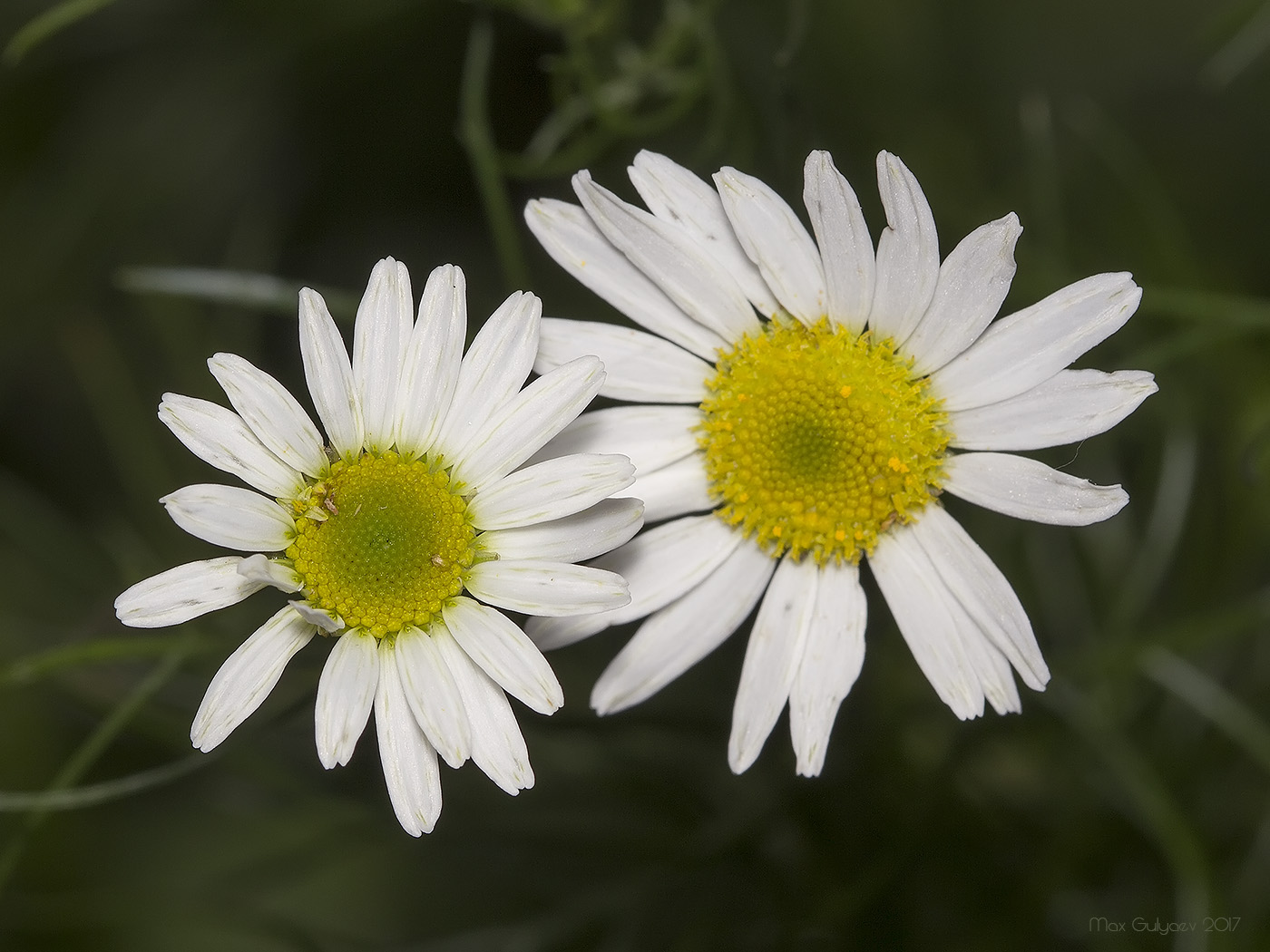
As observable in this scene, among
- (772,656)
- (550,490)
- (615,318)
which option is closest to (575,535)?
(550,490)

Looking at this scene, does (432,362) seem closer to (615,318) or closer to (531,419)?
(531,419)

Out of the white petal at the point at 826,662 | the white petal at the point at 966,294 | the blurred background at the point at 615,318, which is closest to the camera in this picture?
the white petal at the point at 966,294

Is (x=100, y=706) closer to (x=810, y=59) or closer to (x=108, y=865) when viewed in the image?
(x=108, y=865)

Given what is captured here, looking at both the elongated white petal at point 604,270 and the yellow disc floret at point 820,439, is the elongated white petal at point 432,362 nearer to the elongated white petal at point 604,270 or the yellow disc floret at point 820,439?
the elongated white petal at point 604,270

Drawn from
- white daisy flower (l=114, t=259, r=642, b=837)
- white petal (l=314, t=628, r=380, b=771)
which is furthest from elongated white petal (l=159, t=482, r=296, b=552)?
white petal (l=314, t=628, r=380, b=771)

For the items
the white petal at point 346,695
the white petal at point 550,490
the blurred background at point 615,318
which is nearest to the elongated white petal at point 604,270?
the blurred background at point 615,318

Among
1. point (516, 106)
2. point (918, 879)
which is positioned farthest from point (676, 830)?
point (516, 106)

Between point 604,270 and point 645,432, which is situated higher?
point 604,270

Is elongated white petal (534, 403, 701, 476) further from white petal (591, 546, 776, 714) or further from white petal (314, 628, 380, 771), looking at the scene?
white petal (314, 628, 380, 771)
